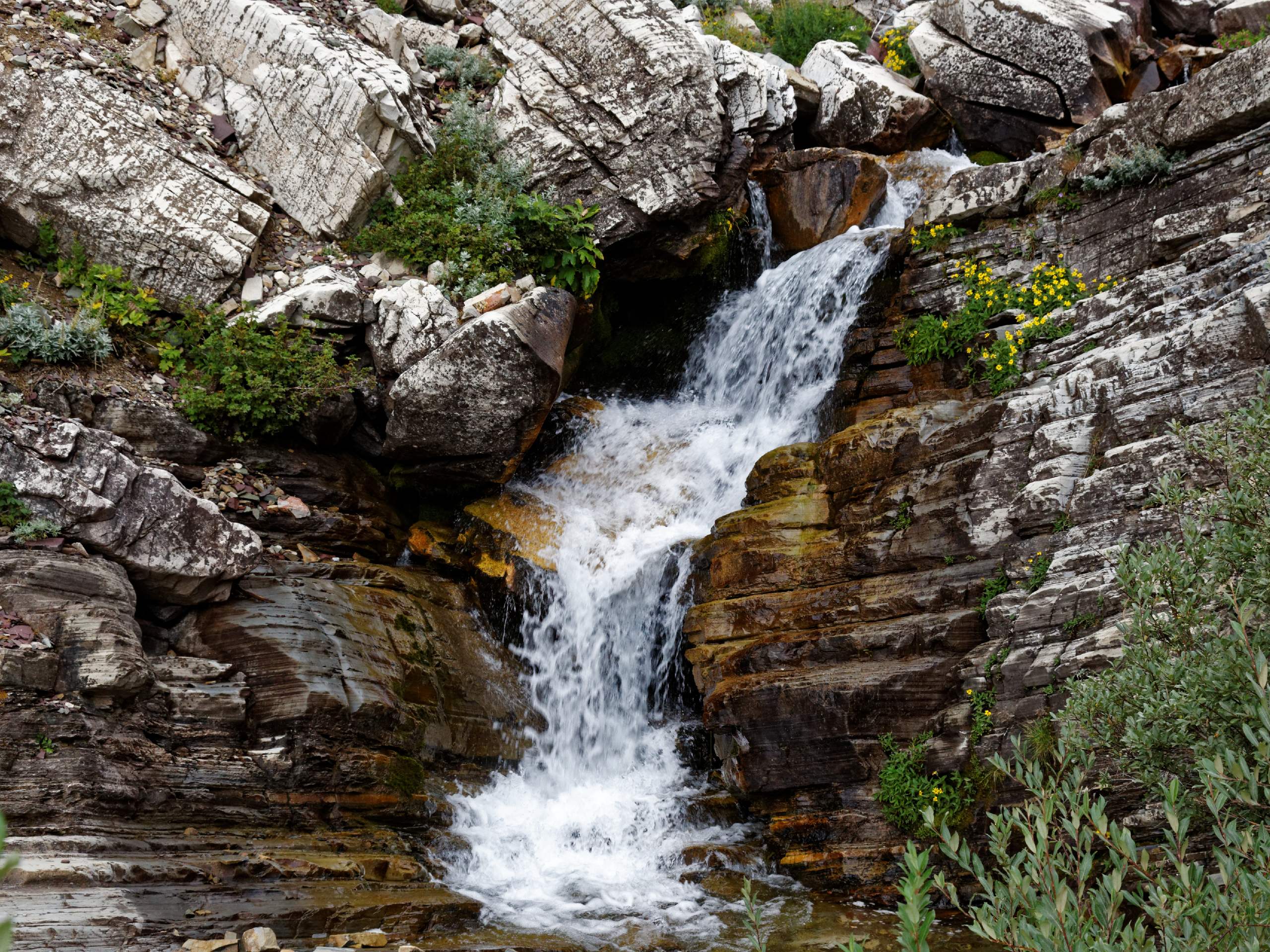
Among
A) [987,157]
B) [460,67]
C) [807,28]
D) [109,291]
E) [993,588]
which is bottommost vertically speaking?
[993,588]

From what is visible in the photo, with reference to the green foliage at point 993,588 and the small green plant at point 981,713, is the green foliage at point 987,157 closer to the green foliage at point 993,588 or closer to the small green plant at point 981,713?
the green foliage at point 993,588

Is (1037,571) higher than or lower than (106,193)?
lower

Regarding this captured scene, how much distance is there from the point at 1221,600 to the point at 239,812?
7622 mm

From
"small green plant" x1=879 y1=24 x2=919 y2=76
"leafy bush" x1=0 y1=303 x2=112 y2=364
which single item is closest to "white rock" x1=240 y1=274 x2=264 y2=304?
"leafy bush" x1=0 y1=303 x2=112 y2=364

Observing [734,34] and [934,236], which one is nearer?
[934,236]

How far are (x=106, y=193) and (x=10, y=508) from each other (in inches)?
222

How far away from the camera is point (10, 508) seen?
27.2ft

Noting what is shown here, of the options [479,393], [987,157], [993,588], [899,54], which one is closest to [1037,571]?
[993,588]

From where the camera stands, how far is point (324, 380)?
11.7 metres

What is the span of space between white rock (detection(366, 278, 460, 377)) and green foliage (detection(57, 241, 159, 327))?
269 cm

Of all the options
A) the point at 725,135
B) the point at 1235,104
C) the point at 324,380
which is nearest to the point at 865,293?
the point at 725,135

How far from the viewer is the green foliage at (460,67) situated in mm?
15289

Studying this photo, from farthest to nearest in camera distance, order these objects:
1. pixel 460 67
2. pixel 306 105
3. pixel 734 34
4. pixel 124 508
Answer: pixel 734 34
pixel 460 67
pixel 306 105
pixel 124 508

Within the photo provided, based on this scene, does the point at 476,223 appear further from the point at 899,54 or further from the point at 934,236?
the point at 899,54
